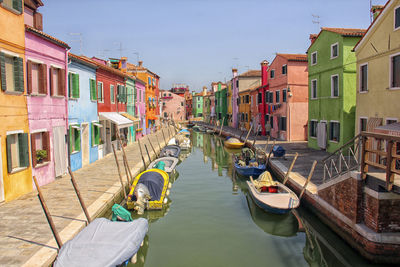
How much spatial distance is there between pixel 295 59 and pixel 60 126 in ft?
69.2

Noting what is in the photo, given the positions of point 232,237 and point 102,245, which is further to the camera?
point 232,237

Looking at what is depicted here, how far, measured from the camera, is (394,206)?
8.58 metres

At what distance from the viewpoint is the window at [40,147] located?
13016 millimetres

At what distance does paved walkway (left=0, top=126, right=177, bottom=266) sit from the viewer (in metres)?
7.61

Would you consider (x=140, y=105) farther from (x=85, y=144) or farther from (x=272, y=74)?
(x=85, y=144)

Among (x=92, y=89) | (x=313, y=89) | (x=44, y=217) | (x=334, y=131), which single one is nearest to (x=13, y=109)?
(x=44, y=217)

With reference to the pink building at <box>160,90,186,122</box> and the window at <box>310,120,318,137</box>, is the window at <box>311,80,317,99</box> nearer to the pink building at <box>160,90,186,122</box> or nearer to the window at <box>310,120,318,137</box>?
the window at <box>310,120,318,137</box>

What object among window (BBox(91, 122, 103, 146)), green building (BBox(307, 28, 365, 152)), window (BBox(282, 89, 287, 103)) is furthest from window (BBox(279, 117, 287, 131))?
window (BBox(91, 122, 103, 146))

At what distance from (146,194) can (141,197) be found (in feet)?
0.90

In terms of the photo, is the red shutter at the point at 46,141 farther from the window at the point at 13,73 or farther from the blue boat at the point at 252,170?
the blue boat at the point at 252,170

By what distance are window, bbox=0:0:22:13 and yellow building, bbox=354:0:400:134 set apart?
585 inches

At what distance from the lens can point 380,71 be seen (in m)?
14.9

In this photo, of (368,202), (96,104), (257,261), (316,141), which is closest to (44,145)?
(96,104)

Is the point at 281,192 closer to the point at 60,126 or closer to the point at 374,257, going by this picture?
the point at 374,257
